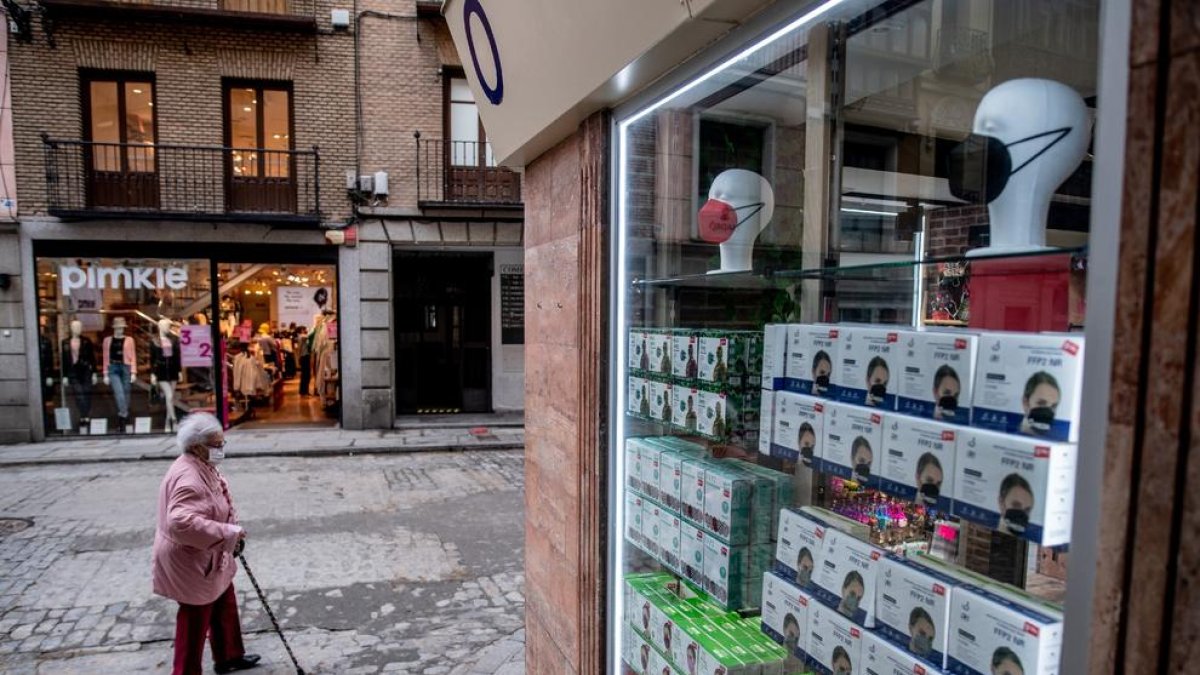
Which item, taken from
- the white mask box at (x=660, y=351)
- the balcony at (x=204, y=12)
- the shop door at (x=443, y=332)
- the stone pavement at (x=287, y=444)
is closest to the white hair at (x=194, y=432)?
the white mask box at (x=660, y=351)

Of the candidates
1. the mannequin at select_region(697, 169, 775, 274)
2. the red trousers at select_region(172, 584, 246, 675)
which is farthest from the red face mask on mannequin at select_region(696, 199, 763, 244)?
the red trousers at select_region(172, 584, 246, 675)

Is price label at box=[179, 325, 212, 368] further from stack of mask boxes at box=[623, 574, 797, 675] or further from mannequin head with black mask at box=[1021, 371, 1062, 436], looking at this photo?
mannequin head with black mask at box=[1021, 371, 1062, 436]

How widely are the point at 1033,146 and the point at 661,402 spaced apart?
5.36 feet

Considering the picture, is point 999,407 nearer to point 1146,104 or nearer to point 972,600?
point 972,600

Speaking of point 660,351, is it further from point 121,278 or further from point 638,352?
point 121,278

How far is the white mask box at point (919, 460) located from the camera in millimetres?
1606

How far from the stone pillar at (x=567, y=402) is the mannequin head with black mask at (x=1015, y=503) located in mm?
1773

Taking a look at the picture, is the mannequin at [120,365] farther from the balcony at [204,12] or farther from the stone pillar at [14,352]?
the balcony at [204,12]

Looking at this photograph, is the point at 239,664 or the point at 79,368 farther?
the point at 79,368

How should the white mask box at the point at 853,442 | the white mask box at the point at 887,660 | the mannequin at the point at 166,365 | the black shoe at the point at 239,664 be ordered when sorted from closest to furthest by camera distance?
1. the white mask box at the point at 887,660
2. the white mask box at the point at 853,442
3. the black shoe at the point at 239,664
4. the mannequin at the point at 166,365

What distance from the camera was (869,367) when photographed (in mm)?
1865

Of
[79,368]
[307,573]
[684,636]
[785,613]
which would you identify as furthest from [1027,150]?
[79,368]

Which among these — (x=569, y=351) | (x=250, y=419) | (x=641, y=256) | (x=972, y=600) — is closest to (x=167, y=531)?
(x=569, y=351)

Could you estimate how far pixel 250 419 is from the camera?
14.2 metres
